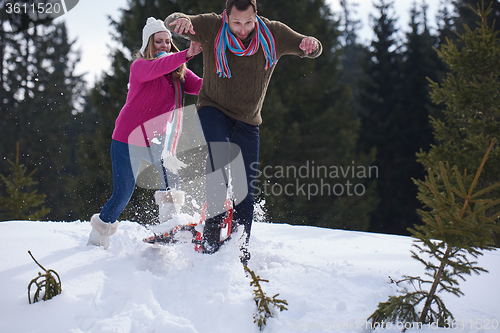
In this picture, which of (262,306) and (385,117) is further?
(385,117)

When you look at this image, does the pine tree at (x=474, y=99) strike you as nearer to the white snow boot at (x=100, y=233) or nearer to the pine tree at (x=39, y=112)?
the white snow boot at (x=100, y=233)

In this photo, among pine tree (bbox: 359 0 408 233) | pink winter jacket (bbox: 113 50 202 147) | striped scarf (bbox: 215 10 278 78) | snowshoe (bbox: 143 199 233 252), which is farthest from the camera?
pine tree (bbox: 359 0 408 233)

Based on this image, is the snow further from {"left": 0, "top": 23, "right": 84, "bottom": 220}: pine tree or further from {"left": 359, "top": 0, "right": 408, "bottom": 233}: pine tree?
{"left": 0, "top": 23, "right": 84, "bottom": 220}: pine tree

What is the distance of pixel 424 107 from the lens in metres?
14.4

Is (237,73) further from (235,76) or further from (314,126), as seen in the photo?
(314,126)

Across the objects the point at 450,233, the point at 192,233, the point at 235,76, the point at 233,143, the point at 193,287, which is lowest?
the point at 193,287

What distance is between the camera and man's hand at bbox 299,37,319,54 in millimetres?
2285

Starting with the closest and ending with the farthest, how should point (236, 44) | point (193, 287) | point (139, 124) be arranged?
1. point (193, 287)
2. point (236, 44)
3. point (139, 124)

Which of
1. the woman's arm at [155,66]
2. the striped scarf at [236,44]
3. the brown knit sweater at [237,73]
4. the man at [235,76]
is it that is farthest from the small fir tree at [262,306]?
the woman's arm at [155,66]

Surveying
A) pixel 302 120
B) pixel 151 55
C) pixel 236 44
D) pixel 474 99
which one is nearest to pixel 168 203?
pixel 151 55

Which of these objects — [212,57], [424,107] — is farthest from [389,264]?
[424,107]

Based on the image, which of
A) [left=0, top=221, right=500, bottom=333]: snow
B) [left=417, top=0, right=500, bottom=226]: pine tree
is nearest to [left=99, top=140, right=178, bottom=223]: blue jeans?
[left=0, top=221, right=500, bottom=333]: snow

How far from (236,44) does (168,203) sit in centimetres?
133

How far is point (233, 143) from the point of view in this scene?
2.40 m
